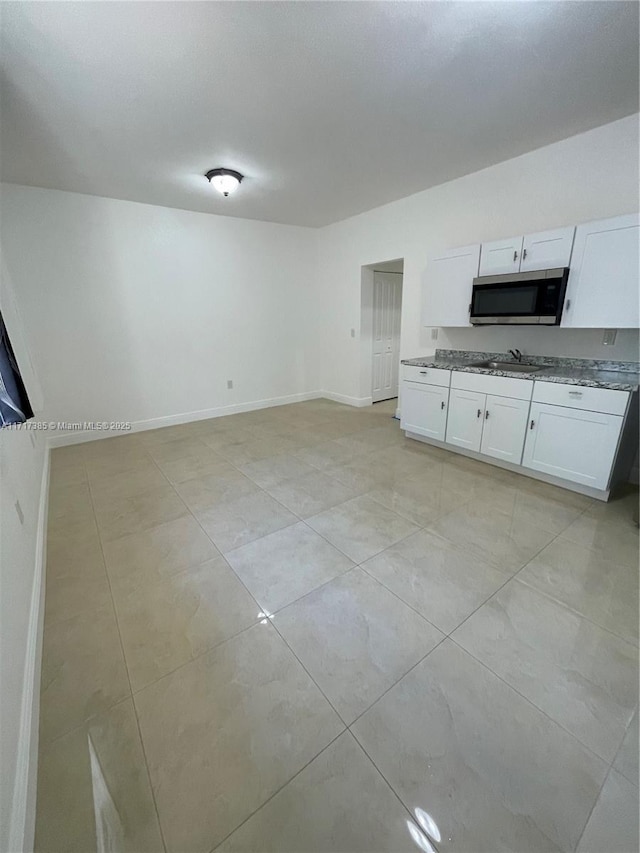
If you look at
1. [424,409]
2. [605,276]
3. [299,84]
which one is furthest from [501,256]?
[299,84]

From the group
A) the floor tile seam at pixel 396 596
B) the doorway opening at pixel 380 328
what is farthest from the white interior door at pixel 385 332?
the floor tile seam at pixel 396 596

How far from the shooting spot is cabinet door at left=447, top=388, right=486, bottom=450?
10.6 feet

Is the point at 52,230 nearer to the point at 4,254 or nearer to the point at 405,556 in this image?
the point at 4,254

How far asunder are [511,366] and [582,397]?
0.92 m

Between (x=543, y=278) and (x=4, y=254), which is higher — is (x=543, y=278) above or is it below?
below

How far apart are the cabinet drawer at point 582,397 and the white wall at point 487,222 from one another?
60 cm

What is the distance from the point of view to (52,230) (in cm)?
354

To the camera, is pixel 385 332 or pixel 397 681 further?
pixel 385 332

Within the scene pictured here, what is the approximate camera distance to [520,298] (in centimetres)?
290

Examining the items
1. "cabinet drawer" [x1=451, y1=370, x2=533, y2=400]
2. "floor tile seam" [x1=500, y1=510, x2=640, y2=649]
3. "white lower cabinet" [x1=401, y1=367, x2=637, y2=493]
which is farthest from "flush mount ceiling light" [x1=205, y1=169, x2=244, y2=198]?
"floor tile seam" [x1=500, y1=510, x2=640, y2=649]

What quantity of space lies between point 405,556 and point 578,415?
174cm

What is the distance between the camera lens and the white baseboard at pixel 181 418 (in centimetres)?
402

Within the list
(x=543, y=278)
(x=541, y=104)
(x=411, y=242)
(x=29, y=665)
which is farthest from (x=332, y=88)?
(x=29, y=665)

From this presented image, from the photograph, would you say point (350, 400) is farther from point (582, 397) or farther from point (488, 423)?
point (582, 397)
